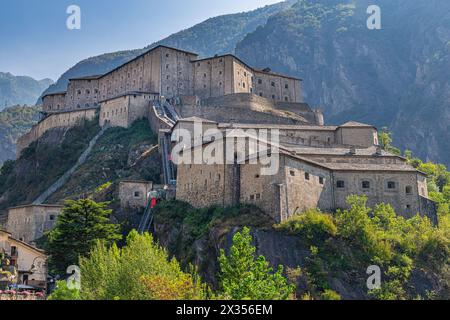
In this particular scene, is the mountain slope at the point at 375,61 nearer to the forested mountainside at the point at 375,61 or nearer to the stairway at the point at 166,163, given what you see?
the forested mountainside at the point at 375,61

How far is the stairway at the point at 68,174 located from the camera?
265 ft

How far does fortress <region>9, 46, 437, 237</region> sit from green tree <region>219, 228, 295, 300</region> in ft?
37.8

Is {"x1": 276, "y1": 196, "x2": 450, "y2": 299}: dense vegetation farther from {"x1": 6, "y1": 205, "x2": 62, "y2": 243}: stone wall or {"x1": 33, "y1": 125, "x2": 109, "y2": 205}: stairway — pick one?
{"x1": 33, "y1": 125, "x2": 109, "y2": 205}: stairway

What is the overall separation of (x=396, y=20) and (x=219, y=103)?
108 meters

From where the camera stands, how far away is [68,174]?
277ft

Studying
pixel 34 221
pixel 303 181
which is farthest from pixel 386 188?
pixel 34 221

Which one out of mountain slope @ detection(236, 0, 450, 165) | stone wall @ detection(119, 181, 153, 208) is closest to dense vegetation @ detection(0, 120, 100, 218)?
stone wall @ detection(119, 181, 153, 208)

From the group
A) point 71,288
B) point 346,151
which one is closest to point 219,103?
point 346,151

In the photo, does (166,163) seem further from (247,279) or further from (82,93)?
(82,93)

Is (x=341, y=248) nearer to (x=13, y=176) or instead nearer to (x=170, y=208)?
(x=170, y=208)

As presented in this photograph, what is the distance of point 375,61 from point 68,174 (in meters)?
108

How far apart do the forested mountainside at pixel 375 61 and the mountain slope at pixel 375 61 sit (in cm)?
22

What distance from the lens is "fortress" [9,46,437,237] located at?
172 ft
